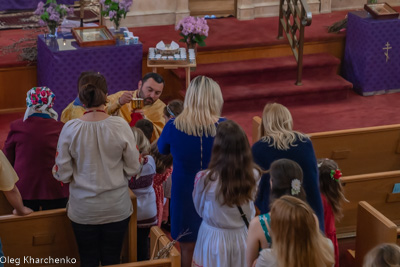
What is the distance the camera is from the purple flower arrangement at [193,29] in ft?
25.6

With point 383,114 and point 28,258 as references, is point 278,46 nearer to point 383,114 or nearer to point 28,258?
point 383,114

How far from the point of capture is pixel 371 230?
5.04 metres

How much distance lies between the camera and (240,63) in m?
8.77

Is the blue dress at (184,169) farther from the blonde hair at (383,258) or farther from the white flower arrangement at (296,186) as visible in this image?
the blonde hair at (383,258)

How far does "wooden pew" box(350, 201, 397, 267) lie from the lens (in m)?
4.79

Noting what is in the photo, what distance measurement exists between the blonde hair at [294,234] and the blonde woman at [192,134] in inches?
44.3

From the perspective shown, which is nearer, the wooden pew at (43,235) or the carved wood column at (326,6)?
the wooden pew at (43,235)

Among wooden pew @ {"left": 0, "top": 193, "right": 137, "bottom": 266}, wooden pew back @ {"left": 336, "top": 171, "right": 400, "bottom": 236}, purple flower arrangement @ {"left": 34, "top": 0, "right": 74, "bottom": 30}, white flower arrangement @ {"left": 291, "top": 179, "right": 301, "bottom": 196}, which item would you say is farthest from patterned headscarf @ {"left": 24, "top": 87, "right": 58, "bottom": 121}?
purple flower arrangement @ {"left": 34, "top": 0, "right": 74, "bottom": 30}

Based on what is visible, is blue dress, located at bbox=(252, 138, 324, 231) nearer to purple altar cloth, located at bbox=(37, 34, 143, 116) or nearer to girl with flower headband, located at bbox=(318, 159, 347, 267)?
girl with flower headband, located at bbox=(318, 159, 347, 267)

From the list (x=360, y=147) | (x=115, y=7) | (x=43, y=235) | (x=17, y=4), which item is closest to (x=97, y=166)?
(x=43, y=235)

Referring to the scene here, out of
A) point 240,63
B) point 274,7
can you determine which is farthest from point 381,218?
point 274,7

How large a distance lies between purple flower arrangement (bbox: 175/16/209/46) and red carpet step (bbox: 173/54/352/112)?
0.51m

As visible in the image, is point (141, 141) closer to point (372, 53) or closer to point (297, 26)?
point (297, 26)


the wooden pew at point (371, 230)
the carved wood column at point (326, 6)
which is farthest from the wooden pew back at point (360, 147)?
the carved wood column at point (326, 6)
